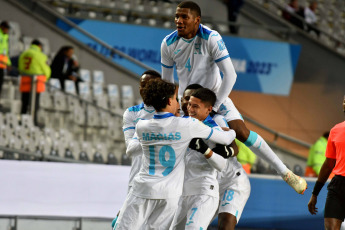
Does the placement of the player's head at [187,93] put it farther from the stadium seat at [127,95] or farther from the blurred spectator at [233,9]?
the blurred spectator at [233,9]

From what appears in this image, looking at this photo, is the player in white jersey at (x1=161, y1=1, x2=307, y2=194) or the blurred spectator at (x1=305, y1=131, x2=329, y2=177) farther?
the blurred spectator at (x1=305, y1=131, x2=329, y2=177)

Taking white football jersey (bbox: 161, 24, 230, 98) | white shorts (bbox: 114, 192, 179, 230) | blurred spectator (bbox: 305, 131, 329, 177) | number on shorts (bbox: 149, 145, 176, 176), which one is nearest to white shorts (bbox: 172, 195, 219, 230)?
white shorts (bbox: 114, 192, 179, 230)

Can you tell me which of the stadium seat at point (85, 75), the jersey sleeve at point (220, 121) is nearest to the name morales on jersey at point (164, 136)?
the jersey sleeve at point (220, 121)

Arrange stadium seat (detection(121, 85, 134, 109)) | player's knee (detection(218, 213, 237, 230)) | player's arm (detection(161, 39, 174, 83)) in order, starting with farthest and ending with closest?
1. stadium seat (detection(121, 85, 134, 109))
2. player's arm (detection(161, 39, 174, 83))
3. player's knee (detection(218, 213, 237, 230))

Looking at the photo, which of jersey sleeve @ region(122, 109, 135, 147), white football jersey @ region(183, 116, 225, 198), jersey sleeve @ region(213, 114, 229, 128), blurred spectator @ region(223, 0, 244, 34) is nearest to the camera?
white football jersey @ region(183, 116, 225, 198)

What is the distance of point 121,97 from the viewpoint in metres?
15.0

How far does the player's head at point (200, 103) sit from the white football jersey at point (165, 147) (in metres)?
0.26

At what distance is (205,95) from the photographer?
6.30m

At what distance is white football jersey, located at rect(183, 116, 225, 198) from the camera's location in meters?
6.43

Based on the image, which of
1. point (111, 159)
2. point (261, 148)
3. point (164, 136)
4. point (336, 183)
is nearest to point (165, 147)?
point (164, 136)

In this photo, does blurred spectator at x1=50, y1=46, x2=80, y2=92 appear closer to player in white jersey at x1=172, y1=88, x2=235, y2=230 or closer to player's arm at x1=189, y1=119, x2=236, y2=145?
player in white jersey at x1=172, y1=88, x2=235, y2=230

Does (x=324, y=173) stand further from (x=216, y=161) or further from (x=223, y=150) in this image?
(x=216, y=161)

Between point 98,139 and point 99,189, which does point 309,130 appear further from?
point 99,189

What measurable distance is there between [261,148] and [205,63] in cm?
93
